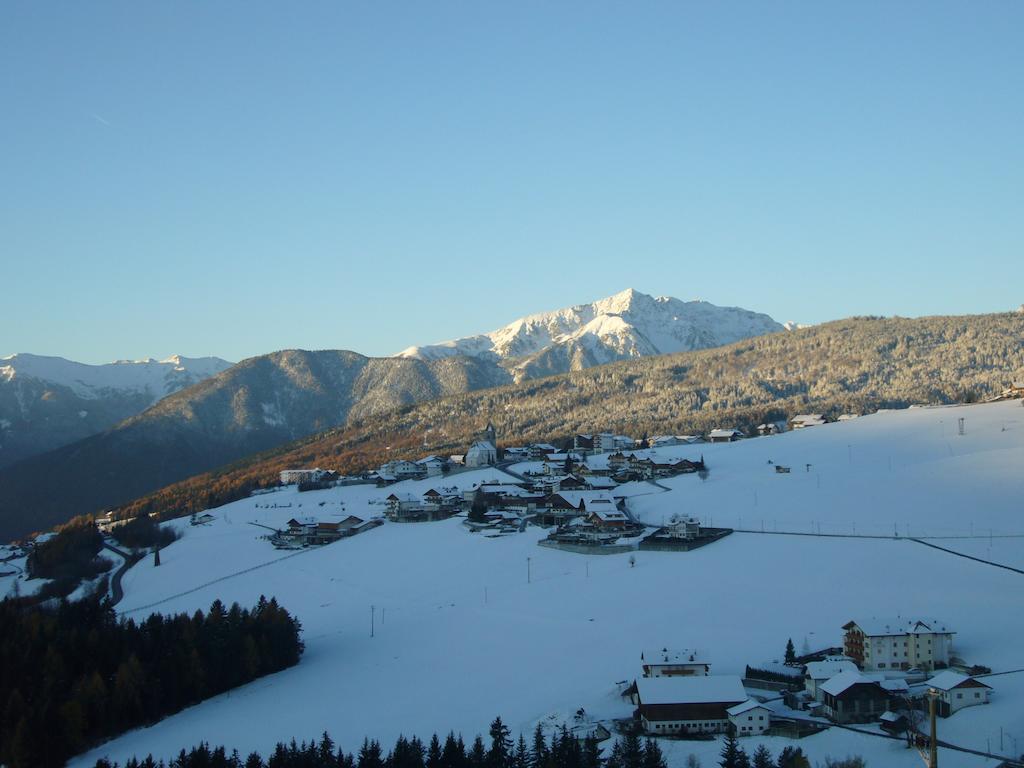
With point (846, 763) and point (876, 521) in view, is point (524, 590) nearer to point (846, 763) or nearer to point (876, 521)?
point (876, 521)

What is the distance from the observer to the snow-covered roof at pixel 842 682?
94.8 ft

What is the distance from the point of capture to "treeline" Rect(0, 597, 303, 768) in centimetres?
3306

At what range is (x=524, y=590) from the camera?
4612cm

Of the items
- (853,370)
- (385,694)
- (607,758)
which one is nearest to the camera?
(607,758)

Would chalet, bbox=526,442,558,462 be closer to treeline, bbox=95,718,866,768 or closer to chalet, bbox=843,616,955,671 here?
chalet, bbox=843,616,955,671

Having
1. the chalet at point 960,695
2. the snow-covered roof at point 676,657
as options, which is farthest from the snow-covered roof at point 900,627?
the snow-covered roof at point 676,657

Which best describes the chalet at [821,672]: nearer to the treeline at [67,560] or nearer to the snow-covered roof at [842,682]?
the snow-covered roof at [842,682]

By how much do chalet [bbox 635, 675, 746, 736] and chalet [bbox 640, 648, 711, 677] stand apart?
2503 millimetres

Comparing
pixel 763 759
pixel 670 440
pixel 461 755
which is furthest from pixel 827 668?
pixel 670 440

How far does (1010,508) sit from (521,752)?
32.9m

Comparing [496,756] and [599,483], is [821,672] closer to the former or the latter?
[496,756]

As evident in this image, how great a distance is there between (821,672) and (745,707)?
150 inches

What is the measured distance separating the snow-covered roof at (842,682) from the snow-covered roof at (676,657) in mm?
4347

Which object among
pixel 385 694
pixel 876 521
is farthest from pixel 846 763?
pixel 876 521
